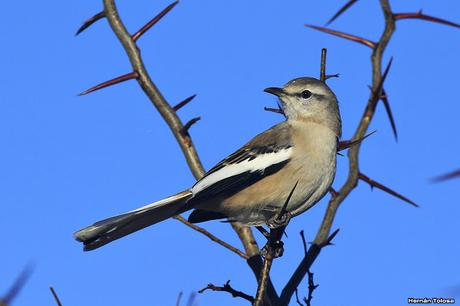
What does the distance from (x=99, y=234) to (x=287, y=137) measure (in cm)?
223

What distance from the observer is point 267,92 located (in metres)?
7.20

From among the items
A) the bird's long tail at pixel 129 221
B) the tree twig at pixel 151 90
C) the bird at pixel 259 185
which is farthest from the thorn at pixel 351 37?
the bird's long tail at pixel 129 221

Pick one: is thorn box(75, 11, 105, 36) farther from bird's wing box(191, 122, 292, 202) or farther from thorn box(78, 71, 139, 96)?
bird's wing box(191, 122, 292, 202)

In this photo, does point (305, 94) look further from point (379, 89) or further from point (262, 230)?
point (379, 89)

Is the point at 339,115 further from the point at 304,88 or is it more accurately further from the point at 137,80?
the point at 137,80

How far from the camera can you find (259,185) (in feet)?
19.5

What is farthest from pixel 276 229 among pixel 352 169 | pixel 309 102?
pixel 309 102

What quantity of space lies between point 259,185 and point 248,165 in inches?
12.8

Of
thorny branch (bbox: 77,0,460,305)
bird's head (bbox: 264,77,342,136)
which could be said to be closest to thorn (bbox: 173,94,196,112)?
thorny branch (bbox: 77,0,460,305)

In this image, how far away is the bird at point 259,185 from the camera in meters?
5.65

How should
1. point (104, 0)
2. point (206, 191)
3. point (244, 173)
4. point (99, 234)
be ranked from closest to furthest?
point (104, 0)
point (99, 234)
point (206, 191)
point (244, 173)

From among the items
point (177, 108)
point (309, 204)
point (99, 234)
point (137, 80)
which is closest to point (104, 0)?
point (137, 80)

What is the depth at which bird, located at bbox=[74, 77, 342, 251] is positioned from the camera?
565 centimetres

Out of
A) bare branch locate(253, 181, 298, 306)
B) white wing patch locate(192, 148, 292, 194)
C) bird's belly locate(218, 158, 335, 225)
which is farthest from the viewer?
white wing patch locate(192, 148, 292, 194)
